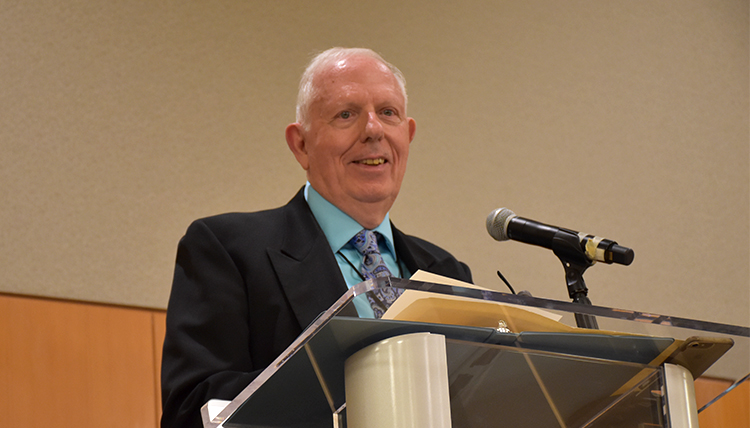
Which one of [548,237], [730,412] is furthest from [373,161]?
[730,412]

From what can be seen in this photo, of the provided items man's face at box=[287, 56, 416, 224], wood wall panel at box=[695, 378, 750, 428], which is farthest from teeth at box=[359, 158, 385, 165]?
wood wall panel at box=[695, 378, 750, 428]

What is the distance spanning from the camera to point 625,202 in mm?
4223

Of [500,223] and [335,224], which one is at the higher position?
[335,224]

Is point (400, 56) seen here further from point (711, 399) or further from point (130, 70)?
point (711, 399)

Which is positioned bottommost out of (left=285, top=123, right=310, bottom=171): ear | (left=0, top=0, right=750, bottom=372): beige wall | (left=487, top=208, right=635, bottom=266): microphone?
(left=487, top=208, right=635, bottom=266): microphone

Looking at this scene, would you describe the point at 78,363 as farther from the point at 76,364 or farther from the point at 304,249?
the point at 304,249

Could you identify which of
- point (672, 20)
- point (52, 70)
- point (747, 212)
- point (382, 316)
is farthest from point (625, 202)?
point (382, 316)

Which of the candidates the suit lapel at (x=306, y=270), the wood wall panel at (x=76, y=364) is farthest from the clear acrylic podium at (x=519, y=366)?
the wood wall panel at (x=76, y=364)

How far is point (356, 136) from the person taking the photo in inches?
87.7

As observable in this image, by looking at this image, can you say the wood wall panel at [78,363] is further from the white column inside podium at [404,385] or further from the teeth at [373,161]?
the white column inside podium at [404,385]

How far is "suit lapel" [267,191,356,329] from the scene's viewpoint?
182cm

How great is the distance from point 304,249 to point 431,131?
2130mm

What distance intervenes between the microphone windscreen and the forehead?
801 millimetres

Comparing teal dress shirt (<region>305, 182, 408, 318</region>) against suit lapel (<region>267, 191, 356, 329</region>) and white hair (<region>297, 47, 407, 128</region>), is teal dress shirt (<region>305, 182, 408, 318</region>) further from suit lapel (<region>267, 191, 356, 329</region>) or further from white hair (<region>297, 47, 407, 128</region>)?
white hair (<region>297, 47, 407, 128</region>)
